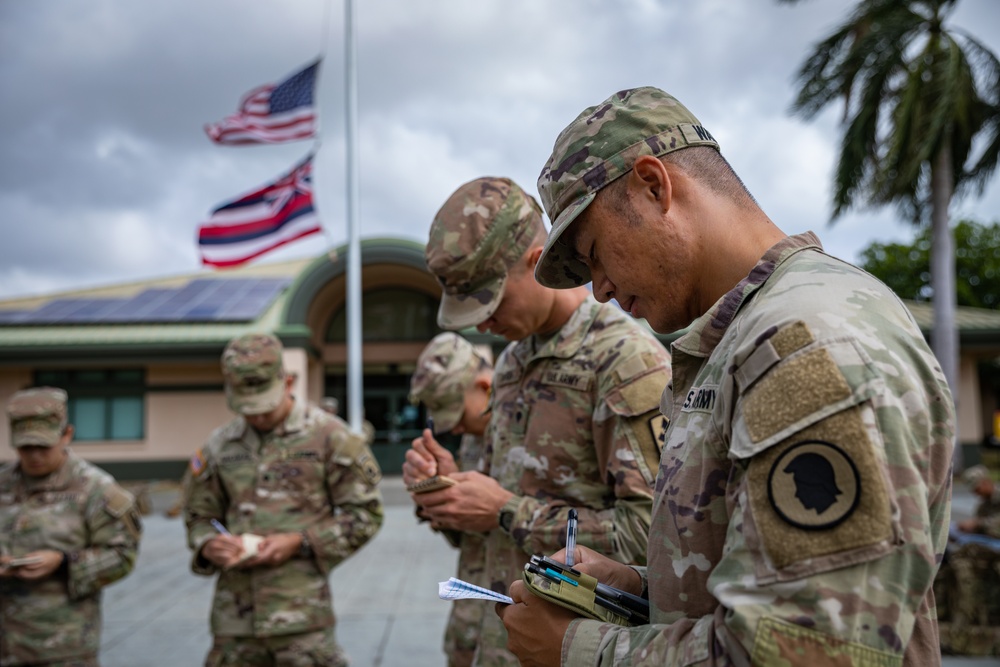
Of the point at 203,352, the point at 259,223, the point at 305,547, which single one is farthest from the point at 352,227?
the point at 305,547

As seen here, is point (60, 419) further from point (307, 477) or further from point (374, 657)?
point (374, 657)

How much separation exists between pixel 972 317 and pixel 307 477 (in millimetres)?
19170

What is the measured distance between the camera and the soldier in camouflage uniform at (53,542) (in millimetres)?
3713

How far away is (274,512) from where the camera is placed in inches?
146

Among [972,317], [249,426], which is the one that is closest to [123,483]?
[249,426]

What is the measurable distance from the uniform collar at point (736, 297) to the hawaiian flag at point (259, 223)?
34.2 feet

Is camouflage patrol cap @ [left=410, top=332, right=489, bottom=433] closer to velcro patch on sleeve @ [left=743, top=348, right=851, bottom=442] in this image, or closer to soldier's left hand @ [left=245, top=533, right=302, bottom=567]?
soldier's left hand @ [left=245, top=533, right=302, bottom=567]

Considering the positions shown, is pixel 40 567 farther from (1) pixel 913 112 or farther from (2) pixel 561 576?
(1) pixel 913 112

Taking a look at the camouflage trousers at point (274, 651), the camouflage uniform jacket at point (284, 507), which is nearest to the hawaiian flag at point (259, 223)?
the camouflage uniform jacket at point (284, 507)

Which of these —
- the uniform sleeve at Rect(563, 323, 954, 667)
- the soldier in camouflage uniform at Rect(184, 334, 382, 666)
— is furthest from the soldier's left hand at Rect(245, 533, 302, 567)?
the uniform sleeve at Rect(563, 323, 954, 667)

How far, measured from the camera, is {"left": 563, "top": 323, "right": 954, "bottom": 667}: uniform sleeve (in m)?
0.91

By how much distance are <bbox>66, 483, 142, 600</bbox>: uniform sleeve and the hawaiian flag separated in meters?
7.47

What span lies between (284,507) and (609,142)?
291cm

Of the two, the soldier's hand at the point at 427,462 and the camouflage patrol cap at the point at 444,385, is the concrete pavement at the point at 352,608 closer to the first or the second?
the camouflage patrol cap at the point at 444,385
